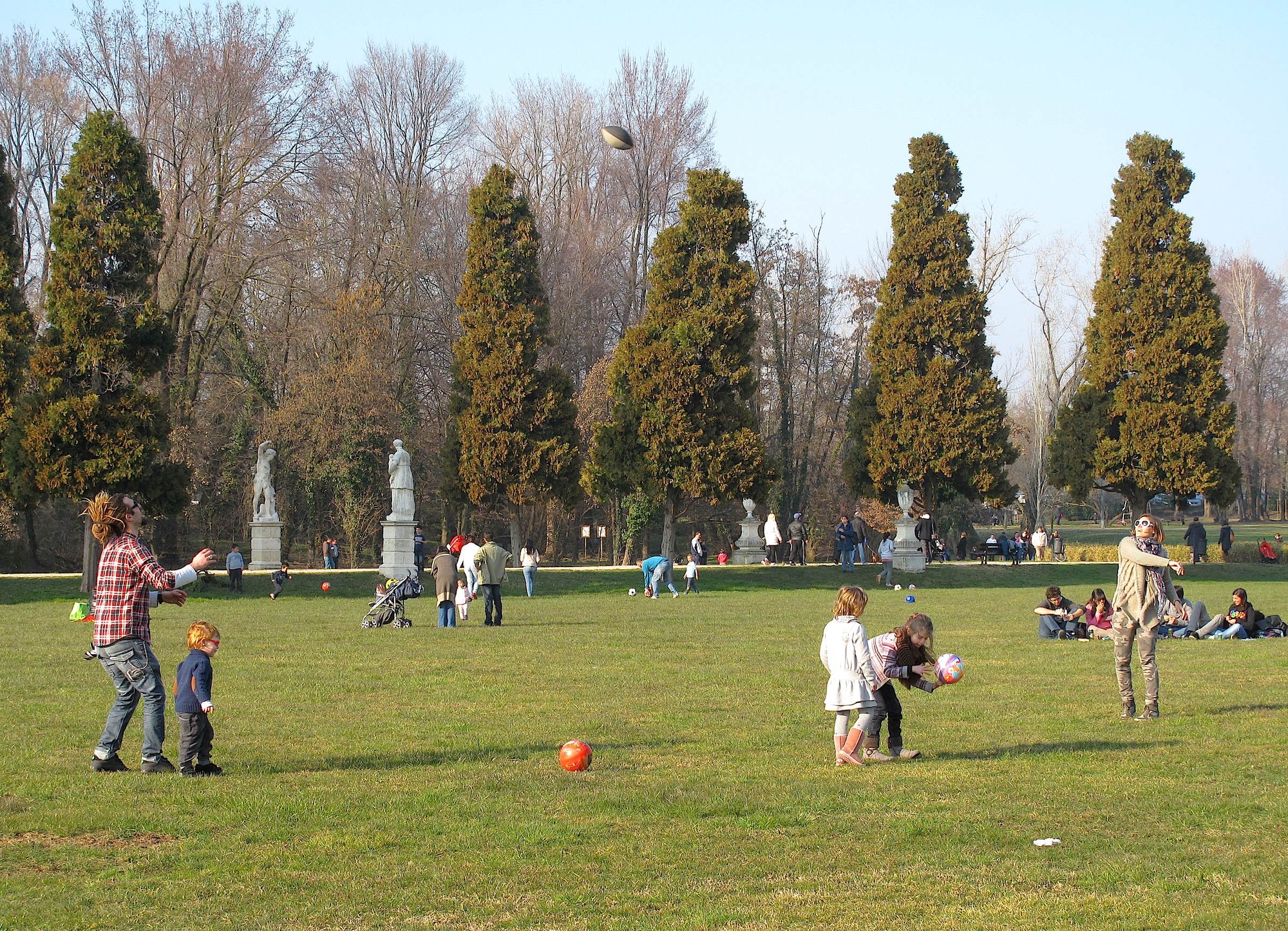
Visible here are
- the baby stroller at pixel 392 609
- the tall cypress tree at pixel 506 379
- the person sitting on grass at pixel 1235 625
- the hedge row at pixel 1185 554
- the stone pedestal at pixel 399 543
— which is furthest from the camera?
the hedge row at pixel 1185 554

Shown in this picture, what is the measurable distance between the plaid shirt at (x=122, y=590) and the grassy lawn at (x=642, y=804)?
0.97 m

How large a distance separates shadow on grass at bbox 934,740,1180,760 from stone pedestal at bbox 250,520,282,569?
29.0 m

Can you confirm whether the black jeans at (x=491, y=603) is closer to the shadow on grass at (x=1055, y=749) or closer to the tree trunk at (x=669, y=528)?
the shadow on grass at (x=1055, y=749)

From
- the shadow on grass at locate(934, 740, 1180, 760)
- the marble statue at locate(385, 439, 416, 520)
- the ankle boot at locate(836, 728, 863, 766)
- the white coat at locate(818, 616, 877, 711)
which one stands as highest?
the marble statue at locate(385, 439, 416, 520)

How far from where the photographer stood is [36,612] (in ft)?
83.6

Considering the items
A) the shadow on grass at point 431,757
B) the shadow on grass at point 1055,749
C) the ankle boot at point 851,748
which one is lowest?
the shadow on grass at point 1055,749

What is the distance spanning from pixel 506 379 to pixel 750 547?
8996 millimetres

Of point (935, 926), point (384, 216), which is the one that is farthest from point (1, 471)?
point (935, 926)

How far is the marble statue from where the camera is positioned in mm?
34281

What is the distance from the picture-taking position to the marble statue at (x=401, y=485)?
3428 centimetres

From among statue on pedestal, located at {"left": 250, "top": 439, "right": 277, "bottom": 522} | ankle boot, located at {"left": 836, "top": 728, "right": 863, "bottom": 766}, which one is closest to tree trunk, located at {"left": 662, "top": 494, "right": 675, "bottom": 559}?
statue on pedestal, located at {"left": 250, "top": 439, "right": 277, "bottom": 522}

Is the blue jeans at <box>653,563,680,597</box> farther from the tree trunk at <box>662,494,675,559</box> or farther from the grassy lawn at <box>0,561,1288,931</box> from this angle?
the grassy lawn at <box>0,561,1288,931</box>

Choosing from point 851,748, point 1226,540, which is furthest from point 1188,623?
point 1226,540

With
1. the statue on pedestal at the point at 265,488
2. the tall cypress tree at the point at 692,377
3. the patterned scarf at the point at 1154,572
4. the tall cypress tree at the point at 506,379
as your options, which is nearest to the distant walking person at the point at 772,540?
the tall cypress tree at the point at 692,377
